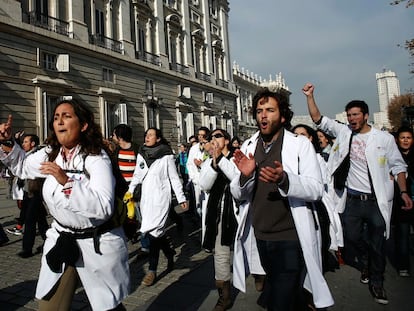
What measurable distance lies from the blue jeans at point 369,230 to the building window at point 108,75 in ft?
64.8

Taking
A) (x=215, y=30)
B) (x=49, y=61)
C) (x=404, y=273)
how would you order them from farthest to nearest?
(x=215, y=30) < (x=49, y=61) < (x=404, y=273)

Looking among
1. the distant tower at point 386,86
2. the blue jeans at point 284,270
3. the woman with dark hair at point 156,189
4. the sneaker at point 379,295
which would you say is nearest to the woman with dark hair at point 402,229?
the sneaker at point 379,295

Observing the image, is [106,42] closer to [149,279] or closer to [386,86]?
[149,279]

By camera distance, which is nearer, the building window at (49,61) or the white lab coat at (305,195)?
the white lab coat at (305,195)

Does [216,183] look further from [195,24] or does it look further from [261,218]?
[195,24]

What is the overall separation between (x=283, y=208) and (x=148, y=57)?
25928mm

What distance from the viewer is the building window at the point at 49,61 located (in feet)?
57.3

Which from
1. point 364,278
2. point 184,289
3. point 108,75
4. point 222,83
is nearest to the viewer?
point 184,289

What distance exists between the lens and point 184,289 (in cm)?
395

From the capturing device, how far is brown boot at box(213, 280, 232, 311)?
3.34 m

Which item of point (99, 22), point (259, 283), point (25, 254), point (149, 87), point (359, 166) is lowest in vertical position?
point (259, 283)

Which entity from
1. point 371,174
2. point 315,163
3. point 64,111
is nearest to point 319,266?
point 315,163

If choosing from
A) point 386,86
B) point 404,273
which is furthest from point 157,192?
point 386,86

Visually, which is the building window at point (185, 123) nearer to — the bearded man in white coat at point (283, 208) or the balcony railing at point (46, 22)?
the balcony railing at point (46, 22)
